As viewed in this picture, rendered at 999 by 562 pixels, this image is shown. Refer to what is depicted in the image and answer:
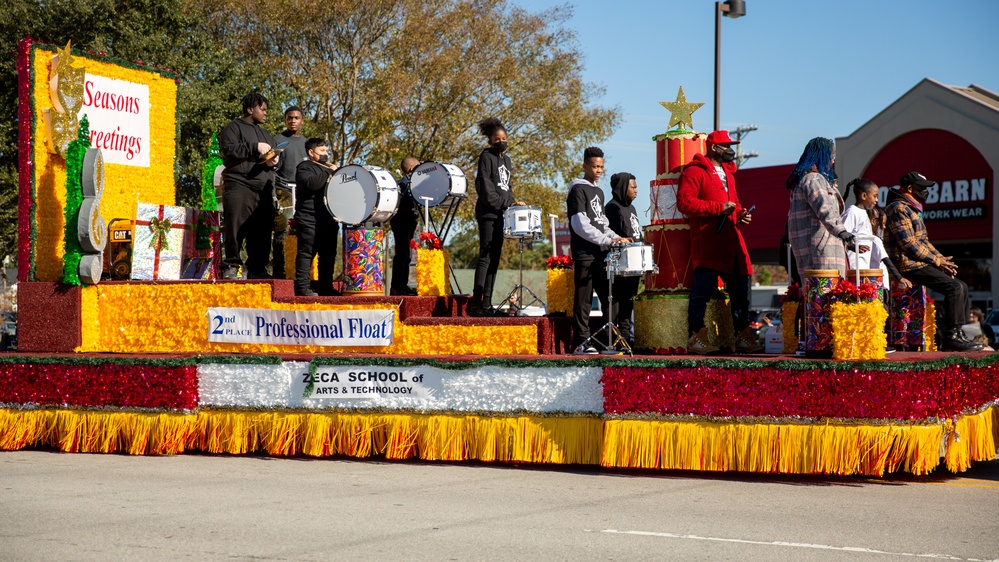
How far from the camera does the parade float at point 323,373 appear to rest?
27.1 feet

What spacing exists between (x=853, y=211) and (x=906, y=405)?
2.80 m

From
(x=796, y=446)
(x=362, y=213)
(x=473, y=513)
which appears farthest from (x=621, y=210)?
(x=473, y=513)

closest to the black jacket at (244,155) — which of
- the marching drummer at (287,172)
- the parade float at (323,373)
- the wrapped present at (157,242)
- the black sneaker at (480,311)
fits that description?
the marching drummer at (287,172)

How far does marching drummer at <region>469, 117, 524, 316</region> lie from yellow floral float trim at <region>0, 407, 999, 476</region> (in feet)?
6.09

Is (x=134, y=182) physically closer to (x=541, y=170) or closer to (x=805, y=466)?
(x=805, y=466)

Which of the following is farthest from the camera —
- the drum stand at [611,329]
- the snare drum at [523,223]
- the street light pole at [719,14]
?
the street light pole at [719,14]

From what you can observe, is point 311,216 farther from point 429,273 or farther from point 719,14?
point 719,14

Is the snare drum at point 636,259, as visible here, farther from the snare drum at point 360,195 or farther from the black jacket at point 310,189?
the black jacket at point 310,189

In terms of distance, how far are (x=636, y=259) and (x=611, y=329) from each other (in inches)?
28.0

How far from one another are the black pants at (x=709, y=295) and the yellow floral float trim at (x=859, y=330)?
158 cm

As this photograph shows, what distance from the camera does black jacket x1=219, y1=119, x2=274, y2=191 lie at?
37.8 ft

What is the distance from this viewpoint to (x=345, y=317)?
34.3 ft

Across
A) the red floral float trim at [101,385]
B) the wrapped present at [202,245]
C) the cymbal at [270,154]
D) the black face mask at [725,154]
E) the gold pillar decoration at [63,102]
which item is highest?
the gold pillar decoration at [63,102]

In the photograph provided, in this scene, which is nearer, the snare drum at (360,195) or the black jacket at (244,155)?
the snare drum at (360,195)
